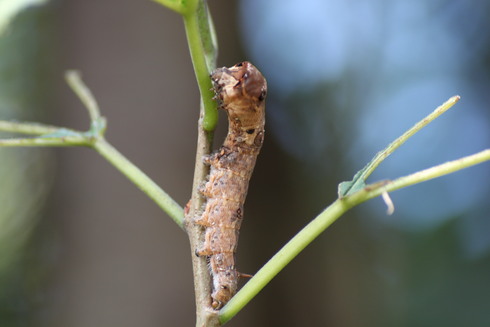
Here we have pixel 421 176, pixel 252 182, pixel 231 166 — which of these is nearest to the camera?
pixel 421 176

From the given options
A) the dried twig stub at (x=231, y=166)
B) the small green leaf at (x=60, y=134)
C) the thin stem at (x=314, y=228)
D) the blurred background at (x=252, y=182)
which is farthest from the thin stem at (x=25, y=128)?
the blurred background at (x=252, y=182)

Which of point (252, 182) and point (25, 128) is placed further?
point (252, 182)

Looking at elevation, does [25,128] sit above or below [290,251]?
above

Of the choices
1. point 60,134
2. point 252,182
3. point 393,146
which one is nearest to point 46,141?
point 60,134

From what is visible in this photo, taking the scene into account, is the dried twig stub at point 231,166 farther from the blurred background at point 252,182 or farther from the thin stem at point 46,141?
the blurred background at point 252,182

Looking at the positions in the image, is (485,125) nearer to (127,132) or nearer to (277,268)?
(127,132)

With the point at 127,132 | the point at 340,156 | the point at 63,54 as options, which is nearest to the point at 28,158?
the point at 63,54

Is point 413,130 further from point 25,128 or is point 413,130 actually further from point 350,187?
point 25,128
